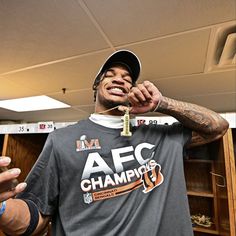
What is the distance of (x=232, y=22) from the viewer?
1244 millimetres

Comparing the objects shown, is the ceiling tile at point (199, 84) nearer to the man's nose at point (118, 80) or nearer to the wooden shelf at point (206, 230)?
the man's nose at point (118, 80)

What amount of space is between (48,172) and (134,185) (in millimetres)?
350

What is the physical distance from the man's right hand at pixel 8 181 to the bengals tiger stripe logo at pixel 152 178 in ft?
1.56

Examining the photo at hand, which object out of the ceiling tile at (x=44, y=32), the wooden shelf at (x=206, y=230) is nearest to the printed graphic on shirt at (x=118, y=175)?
the wooden shelf at (x=206, y=230)

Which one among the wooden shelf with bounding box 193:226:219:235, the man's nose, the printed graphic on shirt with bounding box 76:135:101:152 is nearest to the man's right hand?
the printed graphic on shirt with bounding box 76:135:101:152

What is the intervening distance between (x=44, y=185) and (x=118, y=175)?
296mm

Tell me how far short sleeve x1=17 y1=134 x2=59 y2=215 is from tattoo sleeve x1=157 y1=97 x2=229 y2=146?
1.65 feet

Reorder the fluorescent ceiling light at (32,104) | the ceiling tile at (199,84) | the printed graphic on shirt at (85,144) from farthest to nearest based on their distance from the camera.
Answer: the fluorescent ceiling light at (32,104) → the ceiling tile at (199,84) → the printed graphic on shirt at (85,144)

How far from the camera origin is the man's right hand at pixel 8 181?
1.29ft

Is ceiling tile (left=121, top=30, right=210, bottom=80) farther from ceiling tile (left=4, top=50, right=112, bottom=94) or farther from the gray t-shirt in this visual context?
the gray t-shirt

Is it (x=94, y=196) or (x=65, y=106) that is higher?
(x=65, y=106)

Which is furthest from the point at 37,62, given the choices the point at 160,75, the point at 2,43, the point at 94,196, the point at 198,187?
the point at 198,187

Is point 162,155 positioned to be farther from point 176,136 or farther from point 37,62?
point 37,62

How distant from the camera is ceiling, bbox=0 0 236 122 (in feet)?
3.74
